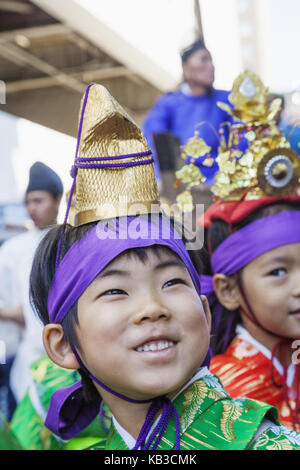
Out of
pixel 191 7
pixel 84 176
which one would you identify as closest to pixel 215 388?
pixel 84 176

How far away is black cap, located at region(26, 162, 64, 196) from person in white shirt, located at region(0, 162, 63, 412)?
0.04 m

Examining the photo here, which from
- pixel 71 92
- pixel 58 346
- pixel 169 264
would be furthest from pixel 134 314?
pixel 71 92

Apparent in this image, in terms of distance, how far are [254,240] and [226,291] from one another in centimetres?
19

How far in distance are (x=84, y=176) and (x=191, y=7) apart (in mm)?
3208

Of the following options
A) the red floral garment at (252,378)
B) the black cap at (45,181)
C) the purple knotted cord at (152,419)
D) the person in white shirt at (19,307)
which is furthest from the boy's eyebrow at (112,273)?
the person in white shirt at (19,307)

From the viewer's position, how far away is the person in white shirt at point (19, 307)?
2.68m

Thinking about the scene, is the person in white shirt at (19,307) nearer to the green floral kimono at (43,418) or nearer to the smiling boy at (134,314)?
the green floral kimono at (43,418)

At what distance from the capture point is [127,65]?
18.0 ft

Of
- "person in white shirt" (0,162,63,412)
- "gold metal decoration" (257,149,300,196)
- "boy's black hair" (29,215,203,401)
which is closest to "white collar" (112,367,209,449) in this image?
"boy's black hair" (29,215,203,401)

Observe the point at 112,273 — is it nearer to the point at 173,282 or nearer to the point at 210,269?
the point at 173,282

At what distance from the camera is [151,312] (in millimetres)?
1079

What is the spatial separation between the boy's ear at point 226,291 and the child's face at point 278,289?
0.30ft

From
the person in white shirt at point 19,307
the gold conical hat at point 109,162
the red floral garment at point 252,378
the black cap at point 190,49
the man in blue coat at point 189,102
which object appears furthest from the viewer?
the black cap at point 190,49

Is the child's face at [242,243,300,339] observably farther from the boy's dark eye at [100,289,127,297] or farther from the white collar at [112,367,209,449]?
the boy's dark eye at [100,289,127,297]
